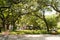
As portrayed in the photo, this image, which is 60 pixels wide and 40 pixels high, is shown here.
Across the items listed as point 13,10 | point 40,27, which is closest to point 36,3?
point 13,10

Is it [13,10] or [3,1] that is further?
[13,10]

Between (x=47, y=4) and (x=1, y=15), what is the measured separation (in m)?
4.12

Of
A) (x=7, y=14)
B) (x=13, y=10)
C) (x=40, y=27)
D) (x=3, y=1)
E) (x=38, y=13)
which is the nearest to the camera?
(x=3, y=1)

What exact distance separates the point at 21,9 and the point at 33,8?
49.8 inches

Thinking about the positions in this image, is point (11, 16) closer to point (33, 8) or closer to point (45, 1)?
point (33, 8)

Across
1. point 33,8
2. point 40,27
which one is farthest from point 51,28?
point 33,8

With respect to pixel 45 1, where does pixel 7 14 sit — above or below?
below

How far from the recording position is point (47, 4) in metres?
13.0

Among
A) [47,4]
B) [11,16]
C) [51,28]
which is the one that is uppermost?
[47,4]

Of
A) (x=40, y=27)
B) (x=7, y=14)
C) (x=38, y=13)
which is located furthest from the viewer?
(x=40, y=27)

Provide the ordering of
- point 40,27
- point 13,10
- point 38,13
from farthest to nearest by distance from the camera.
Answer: point 40,27 < point 38,13 < point 13,10

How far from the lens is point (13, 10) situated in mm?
12047

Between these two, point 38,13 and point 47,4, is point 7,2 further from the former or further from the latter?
point 38,13

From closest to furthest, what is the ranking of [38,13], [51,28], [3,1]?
[3,1], [38,13], [51,28]
